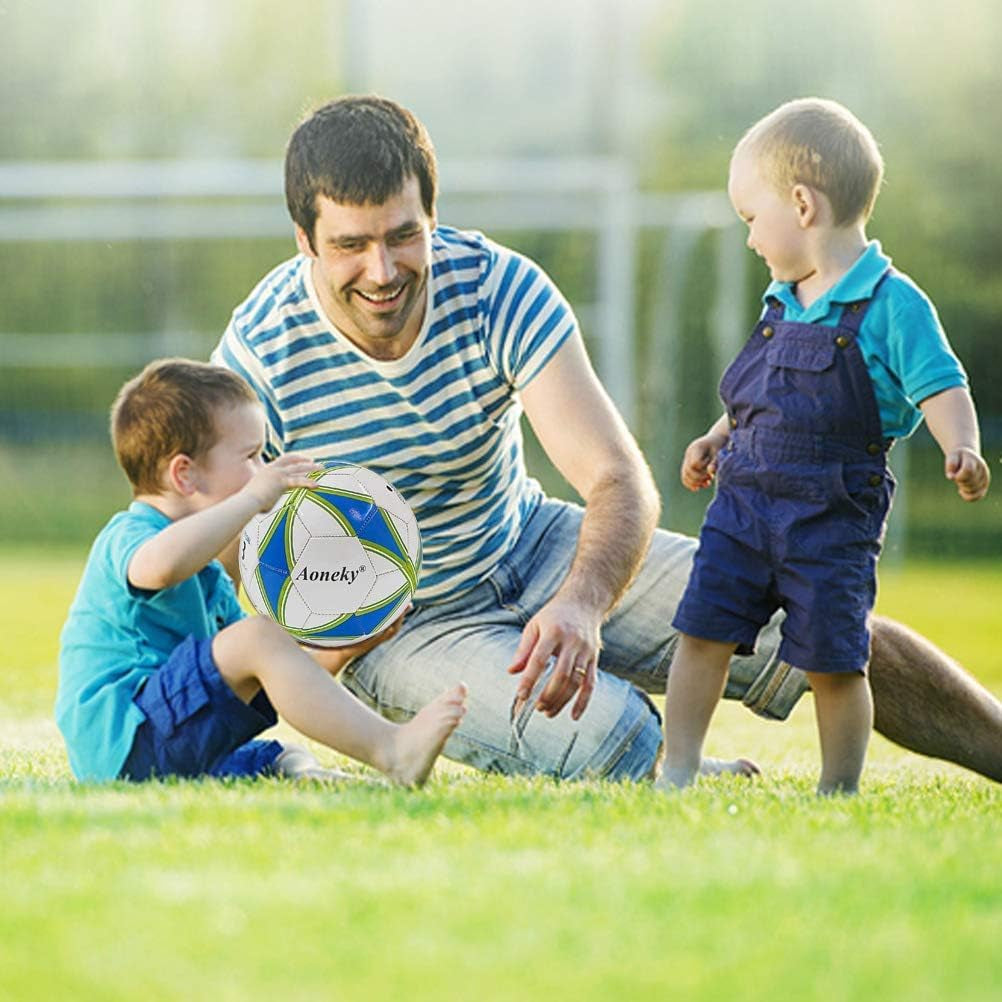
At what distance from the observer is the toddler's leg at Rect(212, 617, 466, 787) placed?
365 centimetres

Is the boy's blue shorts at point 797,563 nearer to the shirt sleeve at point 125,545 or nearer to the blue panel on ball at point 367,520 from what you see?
the blue panel on ball at point 367,520

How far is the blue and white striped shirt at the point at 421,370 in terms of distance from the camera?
15.0 ft

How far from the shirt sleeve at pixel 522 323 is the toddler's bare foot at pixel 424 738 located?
112 centimetres

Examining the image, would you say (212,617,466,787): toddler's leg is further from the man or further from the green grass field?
the man

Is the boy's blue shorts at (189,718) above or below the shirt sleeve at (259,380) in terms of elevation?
below

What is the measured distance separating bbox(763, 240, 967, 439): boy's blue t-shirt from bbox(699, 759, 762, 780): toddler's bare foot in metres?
1.07

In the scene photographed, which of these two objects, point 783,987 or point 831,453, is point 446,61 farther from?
point 783,987

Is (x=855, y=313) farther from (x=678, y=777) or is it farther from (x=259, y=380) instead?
(x=259, y=380)

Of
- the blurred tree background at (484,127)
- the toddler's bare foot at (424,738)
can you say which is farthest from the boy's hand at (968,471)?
the blurred tree background at (484,127)

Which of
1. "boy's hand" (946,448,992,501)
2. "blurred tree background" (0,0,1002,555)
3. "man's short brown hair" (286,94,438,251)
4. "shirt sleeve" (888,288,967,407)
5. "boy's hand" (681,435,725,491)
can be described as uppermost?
"man's short brown hair" (286,94,438,251)

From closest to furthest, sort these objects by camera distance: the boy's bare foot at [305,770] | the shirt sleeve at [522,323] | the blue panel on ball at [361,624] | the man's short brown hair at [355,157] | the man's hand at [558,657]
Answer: the man's hand at [558,657] < the boy's bare foot at [305,770] < the man's short brown hair at [355,157] < the blue panel on ball at [361,624] < the shirt sleeve at [522,323]

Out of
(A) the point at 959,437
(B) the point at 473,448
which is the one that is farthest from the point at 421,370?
(A) the point at 959,437

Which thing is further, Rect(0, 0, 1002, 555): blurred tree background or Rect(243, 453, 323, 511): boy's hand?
Rect(0, 0, 1002, 555): blurred tree background

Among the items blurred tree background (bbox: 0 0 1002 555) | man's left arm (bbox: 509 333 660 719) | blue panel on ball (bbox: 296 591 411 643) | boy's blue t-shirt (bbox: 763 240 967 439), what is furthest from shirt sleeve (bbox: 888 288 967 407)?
blurred tree background (bbox: 0 0 1002 555)
